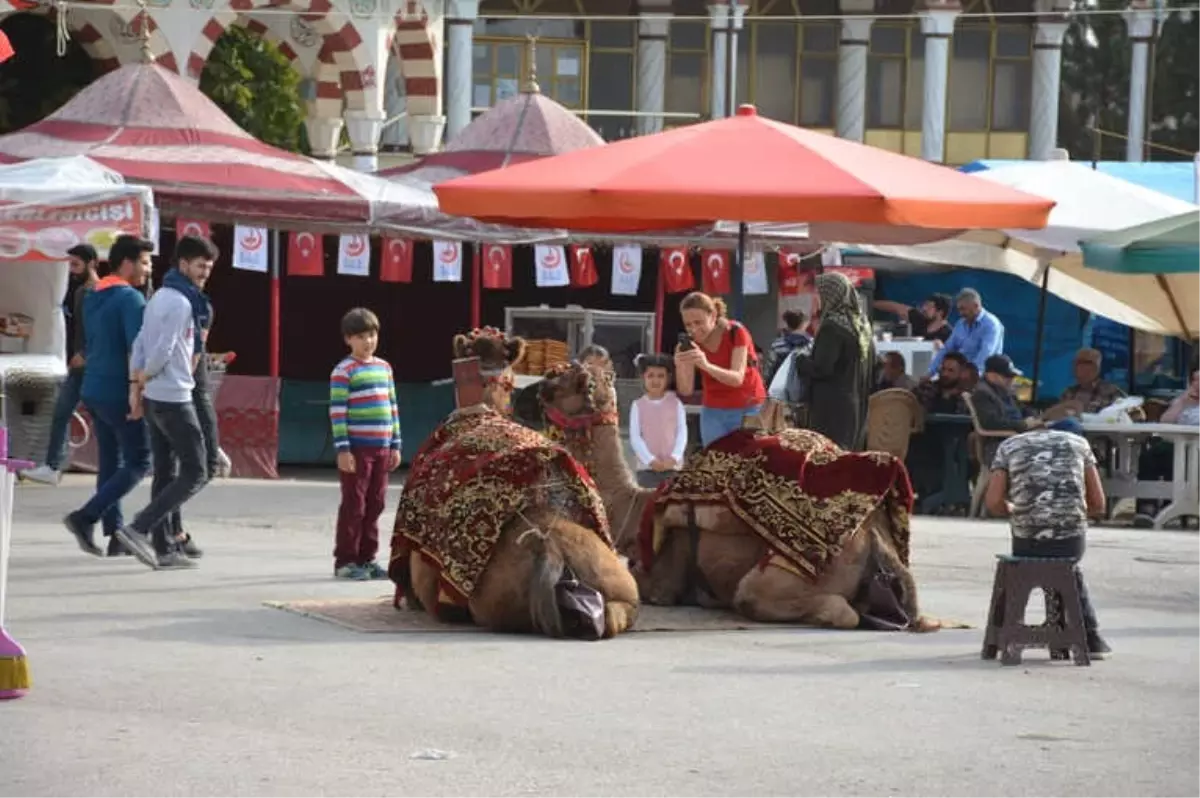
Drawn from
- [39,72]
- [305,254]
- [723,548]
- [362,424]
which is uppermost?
[39,72]

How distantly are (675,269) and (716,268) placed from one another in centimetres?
39

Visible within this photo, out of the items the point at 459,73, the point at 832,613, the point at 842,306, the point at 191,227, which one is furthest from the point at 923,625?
the point at 459,73

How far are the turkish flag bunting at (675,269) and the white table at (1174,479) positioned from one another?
510cm

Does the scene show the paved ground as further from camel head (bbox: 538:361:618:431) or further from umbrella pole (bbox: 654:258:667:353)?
umbrella pole (bbox: 654:258:667:353)

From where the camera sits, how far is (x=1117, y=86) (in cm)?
5525

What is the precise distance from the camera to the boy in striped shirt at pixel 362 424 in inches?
502

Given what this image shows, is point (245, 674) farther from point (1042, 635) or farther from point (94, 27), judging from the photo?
point (94, 27)

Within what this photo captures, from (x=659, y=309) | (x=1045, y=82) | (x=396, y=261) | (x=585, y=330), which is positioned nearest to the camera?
(x=585, y=330)

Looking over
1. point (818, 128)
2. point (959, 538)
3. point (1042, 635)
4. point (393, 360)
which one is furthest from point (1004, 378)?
point (818, 128)

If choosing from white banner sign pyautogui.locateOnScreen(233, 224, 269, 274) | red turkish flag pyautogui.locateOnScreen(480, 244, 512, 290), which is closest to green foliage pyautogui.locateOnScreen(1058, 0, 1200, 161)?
red turkish flag pyautogui.locateOnScreen(480, 244, 512, 290)

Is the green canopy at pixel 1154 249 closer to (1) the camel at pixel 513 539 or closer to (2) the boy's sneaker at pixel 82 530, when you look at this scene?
(2) the boy's sneaker at pixel 82 530

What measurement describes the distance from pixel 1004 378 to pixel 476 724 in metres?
11.5

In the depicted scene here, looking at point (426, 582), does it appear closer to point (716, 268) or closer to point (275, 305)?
point (275, 305)

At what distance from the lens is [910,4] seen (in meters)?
47.4
